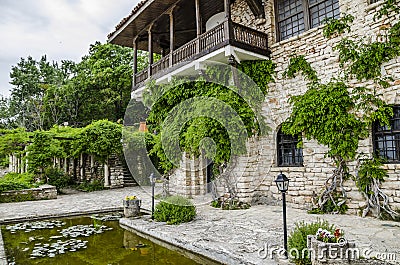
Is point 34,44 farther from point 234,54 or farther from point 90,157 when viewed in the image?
point 234,54

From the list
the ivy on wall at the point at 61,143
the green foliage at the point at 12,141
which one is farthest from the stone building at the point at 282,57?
the green foliage at the point at 12,141

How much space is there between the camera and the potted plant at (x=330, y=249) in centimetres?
339

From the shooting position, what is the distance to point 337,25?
→ 7.48 metres

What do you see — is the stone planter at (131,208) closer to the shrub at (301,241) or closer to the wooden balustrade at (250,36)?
the shrub at (301,241)

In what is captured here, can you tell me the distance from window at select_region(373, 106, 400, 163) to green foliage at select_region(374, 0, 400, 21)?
2155 mm

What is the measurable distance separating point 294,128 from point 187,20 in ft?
21.6

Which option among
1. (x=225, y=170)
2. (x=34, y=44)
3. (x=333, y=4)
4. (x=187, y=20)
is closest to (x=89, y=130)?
(x=187, y=20)

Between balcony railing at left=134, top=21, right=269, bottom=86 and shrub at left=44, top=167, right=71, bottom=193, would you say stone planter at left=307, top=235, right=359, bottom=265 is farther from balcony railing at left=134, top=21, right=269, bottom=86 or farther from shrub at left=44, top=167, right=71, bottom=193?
shrub at left=44, top=167, right=71, bottom=193

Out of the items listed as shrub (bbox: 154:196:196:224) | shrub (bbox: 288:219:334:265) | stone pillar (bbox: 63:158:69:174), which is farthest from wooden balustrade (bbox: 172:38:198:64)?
stone pillar (bbox: 63:158:69:174)

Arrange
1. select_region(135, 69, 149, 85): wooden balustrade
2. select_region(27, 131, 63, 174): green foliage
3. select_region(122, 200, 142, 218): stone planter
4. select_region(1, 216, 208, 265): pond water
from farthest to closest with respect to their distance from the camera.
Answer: select_region(27, 131, 63, 174): green foliage
select_region(135, 69, 149, 85): wooden balustrade
select_region(122, 200, 142, 218): stone planter
select_region(1, 216, 208, 265): pond water

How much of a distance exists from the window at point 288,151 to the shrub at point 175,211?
11.2ft

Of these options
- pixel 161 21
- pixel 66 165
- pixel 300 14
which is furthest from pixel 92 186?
pixel 300 14

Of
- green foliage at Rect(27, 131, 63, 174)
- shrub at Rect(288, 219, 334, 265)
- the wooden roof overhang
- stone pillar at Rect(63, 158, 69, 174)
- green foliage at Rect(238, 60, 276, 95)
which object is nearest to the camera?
shrub at Rect(288, 219, 334, 265)

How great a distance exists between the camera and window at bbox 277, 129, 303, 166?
8422 mm
